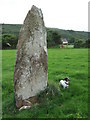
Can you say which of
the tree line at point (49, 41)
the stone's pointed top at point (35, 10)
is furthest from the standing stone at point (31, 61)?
the tree line at point (49, 41)

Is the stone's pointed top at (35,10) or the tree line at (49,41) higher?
the tree line at (49,41)

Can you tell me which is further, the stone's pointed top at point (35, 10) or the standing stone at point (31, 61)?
the stone's pointed top at point (35, 10)

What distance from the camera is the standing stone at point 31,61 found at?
321 inches

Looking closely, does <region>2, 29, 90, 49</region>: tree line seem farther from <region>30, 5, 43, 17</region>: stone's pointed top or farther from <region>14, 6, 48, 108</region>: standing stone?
<region>14, 6, 48, 108</region>: standing stone

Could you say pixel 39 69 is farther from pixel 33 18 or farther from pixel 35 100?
pixel 33 18

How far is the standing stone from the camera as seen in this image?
321 inches

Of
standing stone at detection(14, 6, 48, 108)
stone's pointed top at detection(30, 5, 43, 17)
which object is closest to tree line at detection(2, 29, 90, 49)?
stone's pointed top at detection(30, 5, 43, 17)

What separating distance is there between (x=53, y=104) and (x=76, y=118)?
48.9 inches

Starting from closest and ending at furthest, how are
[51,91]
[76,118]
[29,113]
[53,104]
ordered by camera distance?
[76,118], [29,113], [53,104], [51,91]

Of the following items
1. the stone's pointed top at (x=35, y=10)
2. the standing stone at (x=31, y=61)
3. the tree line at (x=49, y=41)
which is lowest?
the standing stone at (x=31, y=61)

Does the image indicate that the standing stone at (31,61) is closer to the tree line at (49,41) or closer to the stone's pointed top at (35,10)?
the stone's pointed top at (35,10)

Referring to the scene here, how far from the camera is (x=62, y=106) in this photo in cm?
780

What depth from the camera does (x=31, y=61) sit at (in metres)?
8.23

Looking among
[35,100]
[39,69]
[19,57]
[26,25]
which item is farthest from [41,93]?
[26,25]
